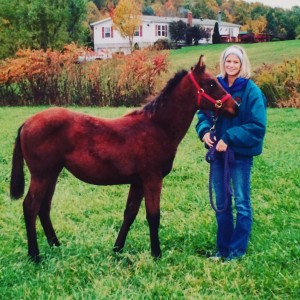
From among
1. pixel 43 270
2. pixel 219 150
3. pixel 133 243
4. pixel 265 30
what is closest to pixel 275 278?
pixel 219 150

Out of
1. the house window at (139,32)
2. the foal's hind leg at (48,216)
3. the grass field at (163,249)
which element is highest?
the house window at (139,32)

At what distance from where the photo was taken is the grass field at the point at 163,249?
13.1 feet

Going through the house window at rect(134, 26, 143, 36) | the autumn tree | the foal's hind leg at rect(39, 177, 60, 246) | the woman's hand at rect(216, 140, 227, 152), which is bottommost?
the foal's hind leg at rect(39, 177, 60, 246)

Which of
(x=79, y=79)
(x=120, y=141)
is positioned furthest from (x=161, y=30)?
(x=120, y=141)

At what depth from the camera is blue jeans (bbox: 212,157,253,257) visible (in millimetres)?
4691

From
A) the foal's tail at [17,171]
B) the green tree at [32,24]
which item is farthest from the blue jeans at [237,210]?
the green tree at [32,24]

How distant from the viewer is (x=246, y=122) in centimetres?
459

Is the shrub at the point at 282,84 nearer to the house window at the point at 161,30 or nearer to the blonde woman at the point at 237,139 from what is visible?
the blonde woman at the point at 237,139

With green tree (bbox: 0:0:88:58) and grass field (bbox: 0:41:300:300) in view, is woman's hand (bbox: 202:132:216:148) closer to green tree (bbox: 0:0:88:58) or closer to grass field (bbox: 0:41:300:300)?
grass field (bbox: 0:41:300:300)

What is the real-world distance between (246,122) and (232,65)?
1.88 feet

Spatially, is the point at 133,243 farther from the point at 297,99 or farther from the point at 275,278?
the point at 297,99

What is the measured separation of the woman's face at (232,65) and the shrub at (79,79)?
55.9ft

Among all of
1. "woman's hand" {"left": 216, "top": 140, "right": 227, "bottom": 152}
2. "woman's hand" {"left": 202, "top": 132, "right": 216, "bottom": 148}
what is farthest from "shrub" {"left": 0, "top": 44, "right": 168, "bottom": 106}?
"woman's hand" {"left": 216, "top": 140, "right": 227, "bottom": 152}

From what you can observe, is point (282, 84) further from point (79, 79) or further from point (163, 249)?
point (163, 249)
